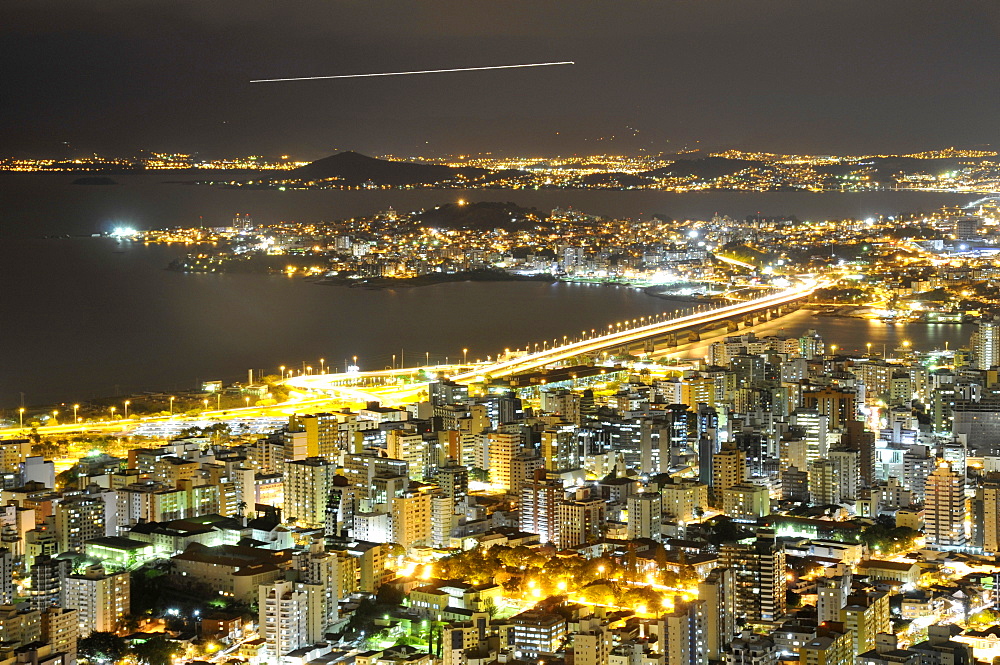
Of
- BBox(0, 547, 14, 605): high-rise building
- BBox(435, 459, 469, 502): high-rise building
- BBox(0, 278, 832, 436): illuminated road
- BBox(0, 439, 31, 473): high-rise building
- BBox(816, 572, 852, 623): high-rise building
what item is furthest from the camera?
Result: BBox(0, 278, 832, 436): illuminated road

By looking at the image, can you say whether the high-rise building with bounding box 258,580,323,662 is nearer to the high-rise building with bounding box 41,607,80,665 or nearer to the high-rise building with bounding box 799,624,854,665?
the high-rise building with bounding box 41,607,80,665

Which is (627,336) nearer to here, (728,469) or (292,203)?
(728,469)

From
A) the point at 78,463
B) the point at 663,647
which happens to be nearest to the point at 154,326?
the point at 78,463

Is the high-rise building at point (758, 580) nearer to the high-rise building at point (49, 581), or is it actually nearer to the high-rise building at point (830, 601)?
the high-rise building at point (830, 601)

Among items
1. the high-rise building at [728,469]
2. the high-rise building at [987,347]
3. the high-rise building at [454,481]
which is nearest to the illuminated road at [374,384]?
the high-rise building at [454,481]

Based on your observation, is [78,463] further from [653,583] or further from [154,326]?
[154,326]

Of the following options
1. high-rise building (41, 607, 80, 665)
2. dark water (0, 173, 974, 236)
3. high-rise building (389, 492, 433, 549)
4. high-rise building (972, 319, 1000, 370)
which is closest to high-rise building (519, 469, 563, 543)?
high-rise building (389, 492, 433, 549)
